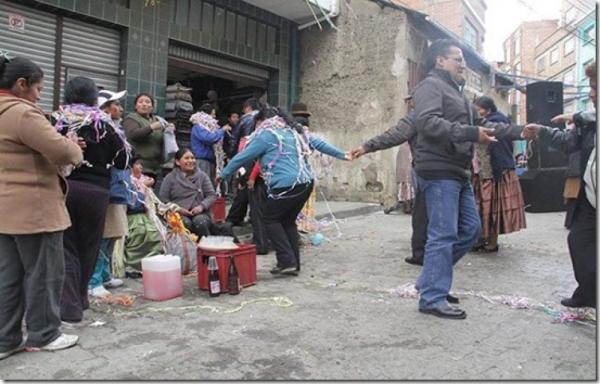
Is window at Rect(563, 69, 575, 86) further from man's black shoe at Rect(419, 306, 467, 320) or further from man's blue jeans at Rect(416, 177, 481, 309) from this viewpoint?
man's black shoe at Rect(419, 306, 467, 320)

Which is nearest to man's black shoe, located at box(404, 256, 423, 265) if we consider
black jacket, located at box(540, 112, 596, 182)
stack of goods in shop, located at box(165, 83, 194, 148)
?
black jacket, located at box(540, 112, 596, 182)

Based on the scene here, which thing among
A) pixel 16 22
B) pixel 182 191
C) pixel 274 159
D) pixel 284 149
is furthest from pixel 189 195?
pixel 16 22

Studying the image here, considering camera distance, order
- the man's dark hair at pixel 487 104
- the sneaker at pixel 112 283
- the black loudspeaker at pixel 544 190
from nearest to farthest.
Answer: the sneaker at pixel 112 283
the man's dark hair at pixel 487 104
the black loudspeaker at pixel 544 190

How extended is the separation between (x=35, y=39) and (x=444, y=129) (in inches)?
242

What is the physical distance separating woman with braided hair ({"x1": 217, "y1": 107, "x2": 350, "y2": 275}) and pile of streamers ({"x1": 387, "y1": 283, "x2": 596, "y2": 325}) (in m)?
1.16

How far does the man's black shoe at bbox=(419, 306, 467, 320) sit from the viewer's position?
3.75 meters

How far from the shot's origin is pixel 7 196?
9.88 feet

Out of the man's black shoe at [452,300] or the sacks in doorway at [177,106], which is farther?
the sacks in doorway at [177,106]

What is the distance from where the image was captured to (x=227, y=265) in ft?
14.7

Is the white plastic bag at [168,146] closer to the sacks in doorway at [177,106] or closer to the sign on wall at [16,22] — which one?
the sign on wall at [16,22]

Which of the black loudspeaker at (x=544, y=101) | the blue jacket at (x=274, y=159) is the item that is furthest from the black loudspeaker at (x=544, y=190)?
the blue jacket at (x=274, y=159)

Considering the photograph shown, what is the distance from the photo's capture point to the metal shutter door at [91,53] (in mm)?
7660

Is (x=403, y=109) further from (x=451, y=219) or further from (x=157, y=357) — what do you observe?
(x=157, y=357)

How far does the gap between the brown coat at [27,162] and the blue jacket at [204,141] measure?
4304mm
